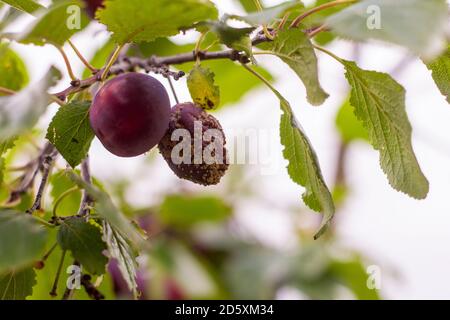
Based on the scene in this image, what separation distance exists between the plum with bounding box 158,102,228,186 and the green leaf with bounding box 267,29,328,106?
0.10m

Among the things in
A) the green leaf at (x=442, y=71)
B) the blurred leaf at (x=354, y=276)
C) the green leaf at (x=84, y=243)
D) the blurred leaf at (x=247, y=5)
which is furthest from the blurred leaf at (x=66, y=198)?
the blurred leaf at (x=354, y=276)

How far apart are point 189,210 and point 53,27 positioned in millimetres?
693

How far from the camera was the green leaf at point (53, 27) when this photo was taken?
497mm

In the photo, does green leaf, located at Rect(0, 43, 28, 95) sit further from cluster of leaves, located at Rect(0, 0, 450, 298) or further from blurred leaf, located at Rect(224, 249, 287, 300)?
blurred leaf, located at Rect(224, 249, 287, 300)

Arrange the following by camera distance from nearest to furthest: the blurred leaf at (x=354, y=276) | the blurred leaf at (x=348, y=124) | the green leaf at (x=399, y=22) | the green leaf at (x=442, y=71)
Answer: the green leaf at (x=399, y=22)
the green leaf at (x=442, y=71)
the blurred leaf at (x=354, y=276)
the blurred leaf at (x=348, y=124)

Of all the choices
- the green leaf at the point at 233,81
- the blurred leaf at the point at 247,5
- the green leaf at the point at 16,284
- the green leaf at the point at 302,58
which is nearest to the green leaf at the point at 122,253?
the green leaf at the point at 16,284

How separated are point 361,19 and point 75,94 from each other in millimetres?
301

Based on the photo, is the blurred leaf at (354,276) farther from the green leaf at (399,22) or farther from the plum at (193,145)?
the green leaf at (399,22)

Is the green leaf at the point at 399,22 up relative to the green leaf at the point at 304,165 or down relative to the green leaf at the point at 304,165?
up

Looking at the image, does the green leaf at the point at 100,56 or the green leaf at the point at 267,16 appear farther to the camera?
the green leaf at the point at 100,56

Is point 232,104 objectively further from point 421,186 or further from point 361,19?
point 361,19

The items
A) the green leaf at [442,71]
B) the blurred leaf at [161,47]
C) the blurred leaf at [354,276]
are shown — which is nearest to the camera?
the green leaf at [442,71]

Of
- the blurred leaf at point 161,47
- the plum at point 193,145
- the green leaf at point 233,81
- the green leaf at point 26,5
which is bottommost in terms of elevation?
the plum at point 193,145
